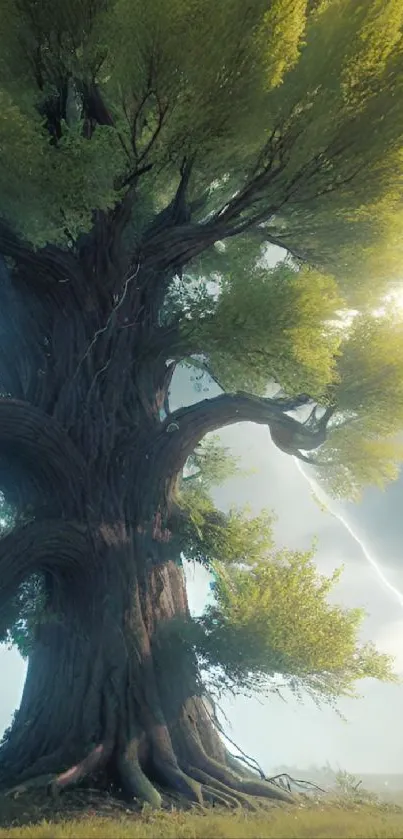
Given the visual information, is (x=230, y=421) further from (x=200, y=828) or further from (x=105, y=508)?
(x=200, y=828)

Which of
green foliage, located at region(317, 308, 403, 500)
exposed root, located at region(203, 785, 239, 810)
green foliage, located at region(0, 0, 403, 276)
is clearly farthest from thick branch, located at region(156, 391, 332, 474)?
exposed root, located at region(203, 785, 239, 810)

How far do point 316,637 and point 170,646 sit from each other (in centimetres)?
191

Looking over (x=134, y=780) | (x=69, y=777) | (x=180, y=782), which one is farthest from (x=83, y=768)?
(x=180, y=782)

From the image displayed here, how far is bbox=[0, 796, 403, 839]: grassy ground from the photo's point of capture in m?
4.56

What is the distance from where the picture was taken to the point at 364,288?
33.3ft

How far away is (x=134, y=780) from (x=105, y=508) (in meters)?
3.26

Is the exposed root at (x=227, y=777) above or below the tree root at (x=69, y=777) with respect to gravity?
below

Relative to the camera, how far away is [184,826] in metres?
5.16

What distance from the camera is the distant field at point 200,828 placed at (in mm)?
4523

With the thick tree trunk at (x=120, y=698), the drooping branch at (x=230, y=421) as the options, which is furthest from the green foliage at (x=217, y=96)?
the thick tree trunk at (x=120, y=698)

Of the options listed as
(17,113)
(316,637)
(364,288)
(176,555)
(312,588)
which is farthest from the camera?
(364,288)

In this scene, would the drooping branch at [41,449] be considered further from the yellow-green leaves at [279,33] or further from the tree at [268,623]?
the yellow-green leaves at [279,33]

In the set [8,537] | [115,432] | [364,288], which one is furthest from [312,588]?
[364,288]

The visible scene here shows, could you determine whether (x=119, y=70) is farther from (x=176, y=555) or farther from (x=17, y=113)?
(x=176, y=555)
